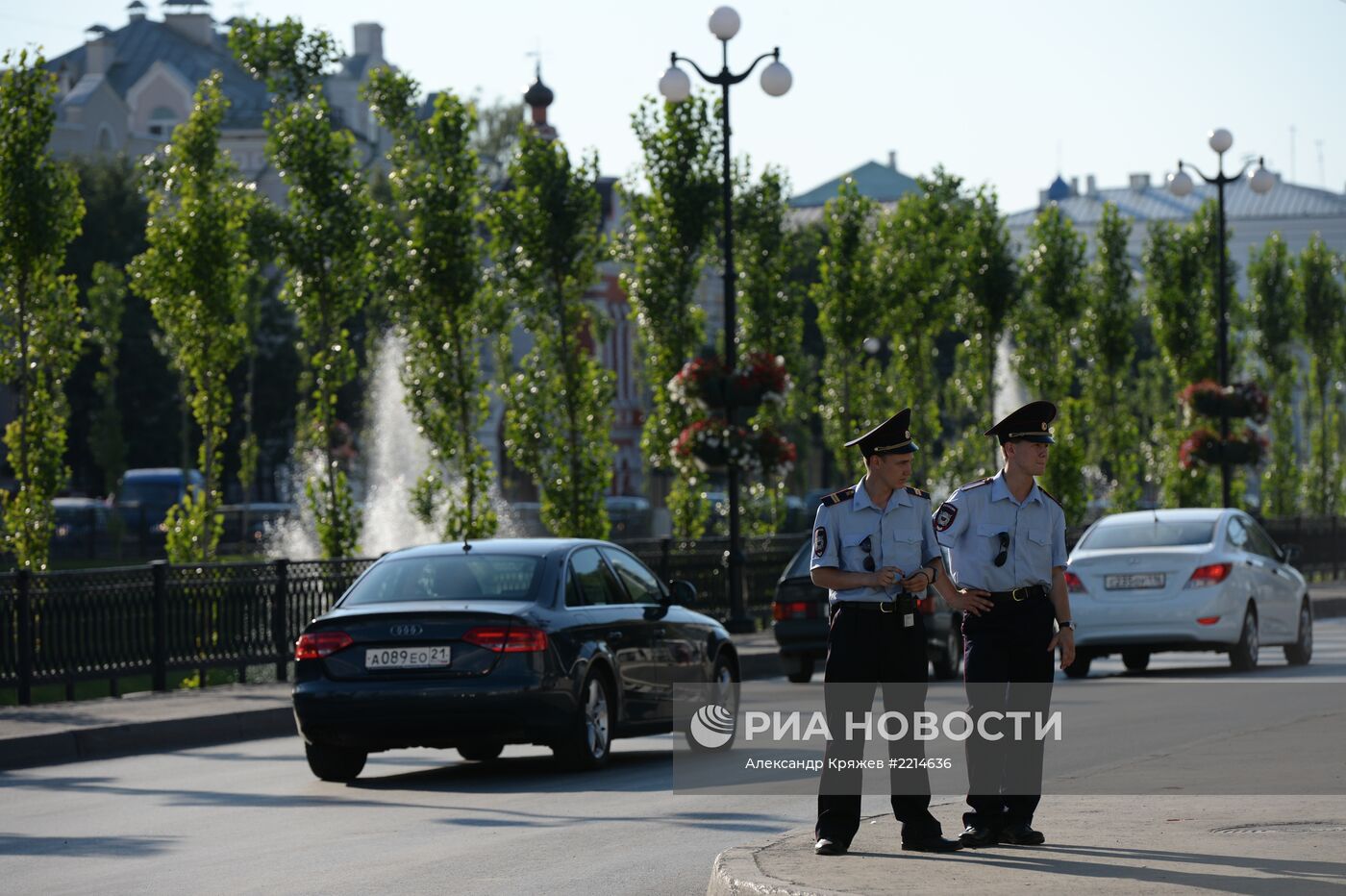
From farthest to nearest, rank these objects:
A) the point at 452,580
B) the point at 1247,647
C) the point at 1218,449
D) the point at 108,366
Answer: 1. the point at 108,366
2. the point at 1218,449
3. the point at 1247,647
4. the point at 452,580

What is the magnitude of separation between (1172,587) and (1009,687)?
1218 cm

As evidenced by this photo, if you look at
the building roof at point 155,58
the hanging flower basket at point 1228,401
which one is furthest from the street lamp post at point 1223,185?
the building roof at point 155,58

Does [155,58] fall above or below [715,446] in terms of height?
above

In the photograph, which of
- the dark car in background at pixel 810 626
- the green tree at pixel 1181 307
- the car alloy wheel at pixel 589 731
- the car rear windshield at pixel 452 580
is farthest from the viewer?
the green tree at pixel 1181 307

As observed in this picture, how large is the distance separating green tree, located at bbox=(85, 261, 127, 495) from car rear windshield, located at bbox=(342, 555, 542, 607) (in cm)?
5026

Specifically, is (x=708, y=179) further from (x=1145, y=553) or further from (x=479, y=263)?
(x=1145, y=553)

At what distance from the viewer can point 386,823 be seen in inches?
450

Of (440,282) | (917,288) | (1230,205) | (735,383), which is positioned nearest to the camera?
(735,383)

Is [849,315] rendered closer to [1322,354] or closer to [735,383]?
[735,383]

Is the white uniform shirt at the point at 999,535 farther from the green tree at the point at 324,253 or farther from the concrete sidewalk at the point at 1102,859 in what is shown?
the green tree at the point at 324,253

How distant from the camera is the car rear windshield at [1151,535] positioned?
21000mm

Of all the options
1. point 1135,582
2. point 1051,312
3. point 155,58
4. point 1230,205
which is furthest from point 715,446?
point 1230,205

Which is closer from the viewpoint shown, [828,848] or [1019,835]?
[828,848]

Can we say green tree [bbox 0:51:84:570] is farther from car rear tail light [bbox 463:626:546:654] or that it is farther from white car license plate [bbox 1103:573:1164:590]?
car rear tail light [bbox 463:626:546:654]
